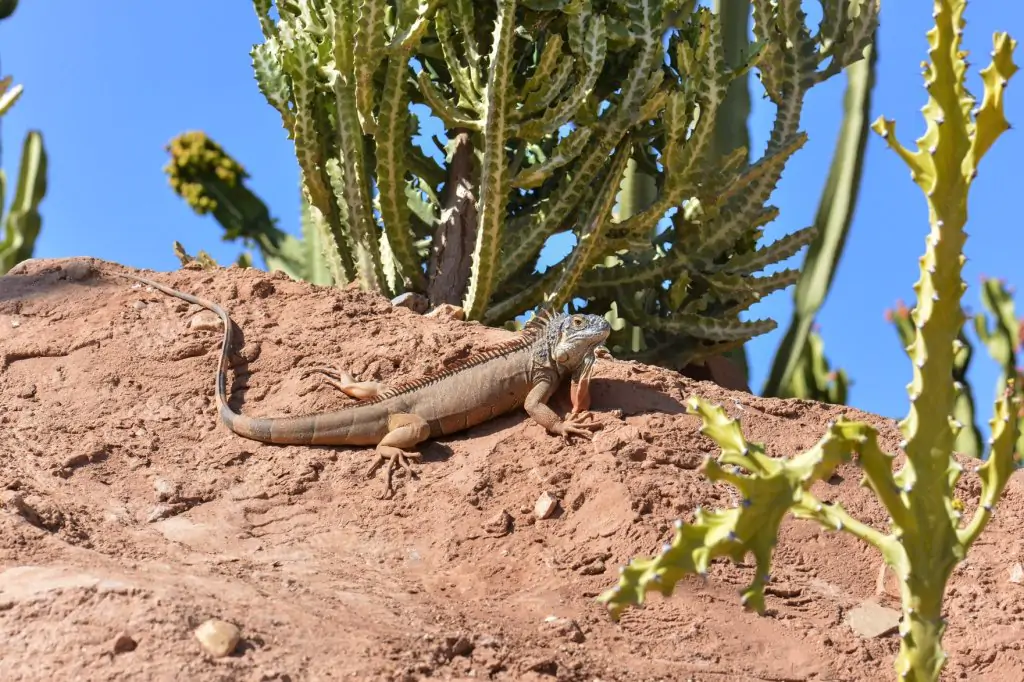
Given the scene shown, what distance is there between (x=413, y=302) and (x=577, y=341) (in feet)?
7.24

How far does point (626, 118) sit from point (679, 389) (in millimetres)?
2808

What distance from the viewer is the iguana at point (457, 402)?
6254mm

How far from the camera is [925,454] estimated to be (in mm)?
3918

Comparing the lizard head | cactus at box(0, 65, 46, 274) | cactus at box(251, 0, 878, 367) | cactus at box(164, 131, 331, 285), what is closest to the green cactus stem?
cactus at box(0, 65, 46, 274)

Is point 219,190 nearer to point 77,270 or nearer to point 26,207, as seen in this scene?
point 26,207

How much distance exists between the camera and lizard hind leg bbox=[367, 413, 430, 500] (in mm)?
6172

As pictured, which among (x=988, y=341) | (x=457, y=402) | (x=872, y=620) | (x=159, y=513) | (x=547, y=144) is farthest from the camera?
(x=988, y=341)

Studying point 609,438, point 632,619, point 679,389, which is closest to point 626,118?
point 679,389

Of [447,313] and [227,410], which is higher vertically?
[447,313]

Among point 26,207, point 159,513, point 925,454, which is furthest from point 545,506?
point 26,207

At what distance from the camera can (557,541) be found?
5578mm

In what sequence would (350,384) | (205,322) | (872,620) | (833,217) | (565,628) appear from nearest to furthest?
(565,628) → (872,620) → (350,384) → (205,322) → (833,217)

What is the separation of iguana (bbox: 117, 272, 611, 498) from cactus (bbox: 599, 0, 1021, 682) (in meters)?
2.37

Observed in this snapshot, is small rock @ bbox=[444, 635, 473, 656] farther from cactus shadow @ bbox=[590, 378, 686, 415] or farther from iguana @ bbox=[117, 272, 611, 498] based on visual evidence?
cactus shadow @ bbox=[590, 378, 686, 415]
